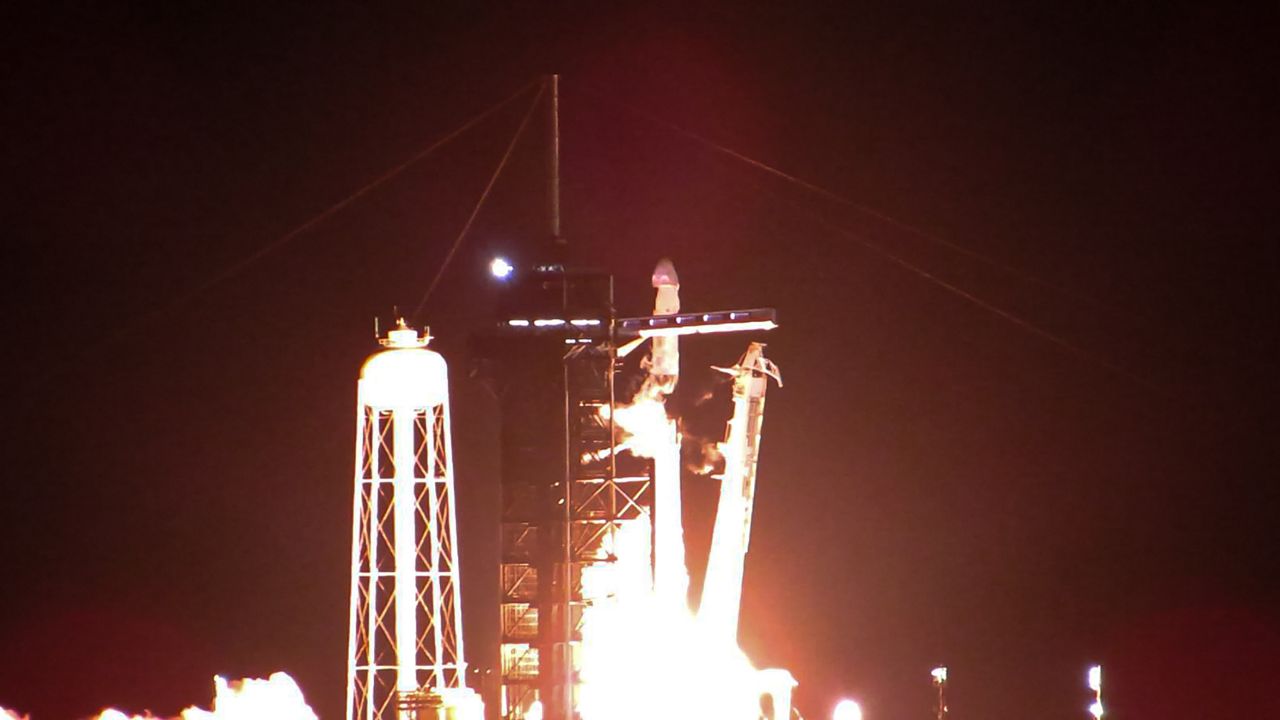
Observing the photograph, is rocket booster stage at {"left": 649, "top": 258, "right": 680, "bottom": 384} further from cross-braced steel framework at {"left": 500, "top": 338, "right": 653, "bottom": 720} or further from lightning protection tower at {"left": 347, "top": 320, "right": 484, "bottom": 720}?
lightning protection tower at {"left": 347, "top": 320, "right": 484, "bottom": 720}

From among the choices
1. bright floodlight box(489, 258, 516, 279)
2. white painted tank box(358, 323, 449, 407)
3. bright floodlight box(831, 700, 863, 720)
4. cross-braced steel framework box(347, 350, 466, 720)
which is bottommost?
bright floodlight box(831, 700, 863, 720)

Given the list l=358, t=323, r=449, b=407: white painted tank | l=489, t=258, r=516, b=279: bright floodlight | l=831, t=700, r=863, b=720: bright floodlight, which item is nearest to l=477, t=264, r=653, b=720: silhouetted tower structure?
l=489, t=258, r=516, b=279: bright floodlight

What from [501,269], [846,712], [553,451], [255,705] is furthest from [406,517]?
[846,712]

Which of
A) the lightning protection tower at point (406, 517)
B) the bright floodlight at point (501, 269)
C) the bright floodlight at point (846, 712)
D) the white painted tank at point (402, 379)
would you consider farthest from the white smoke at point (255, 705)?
the bright floodlight at point (846, 712)

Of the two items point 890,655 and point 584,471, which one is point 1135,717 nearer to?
point 890,655

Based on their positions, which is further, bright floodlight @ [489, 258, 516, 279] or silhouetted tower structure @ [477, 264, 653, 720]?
bright floodlight @ [489, 258, 516, 279]

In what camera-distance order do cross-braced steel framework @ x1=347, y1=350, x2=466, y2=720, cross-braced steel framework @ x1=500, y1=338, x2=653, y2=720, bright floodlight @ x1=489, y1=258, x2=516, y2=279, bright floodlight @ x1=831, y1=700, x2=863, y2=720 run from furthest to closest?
bright floodlight @ x1=831, y1=700, x2=863, y2=720
bright floodlight @ x1=489, y1=258, x2=516, y2=279
cross-braced steel framework @ x1=500, y1=338, x2=653, y2=720
cross-braced steel framework @ x1=347, y1=350, x2=466, y2=720

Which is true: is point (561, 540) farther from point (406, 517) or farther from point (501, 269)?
point (501, 269)

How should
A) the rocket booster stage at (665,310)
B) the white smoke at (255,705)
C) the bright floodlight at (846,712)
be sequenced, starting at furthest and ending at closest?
the bright floodlight at (846,712), the rocket booster stage at (665,310), the white smoke at (255,705)

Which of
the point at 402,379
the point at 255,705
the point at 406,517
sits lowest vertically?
the point at 255,705

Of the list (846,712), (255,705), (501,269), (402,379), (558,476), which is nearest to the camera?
(402,379)

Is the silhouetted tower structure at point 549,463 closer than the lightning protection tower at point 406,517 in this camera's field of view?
No

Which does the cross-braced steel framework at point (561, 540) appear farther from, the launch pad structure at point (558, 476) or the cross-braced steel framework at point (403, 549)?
the cross-braced steel framework at point (403, 549)

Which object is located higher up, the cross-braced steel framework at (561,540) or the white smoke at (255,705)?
the cross-braced steel framework at (561,540)
